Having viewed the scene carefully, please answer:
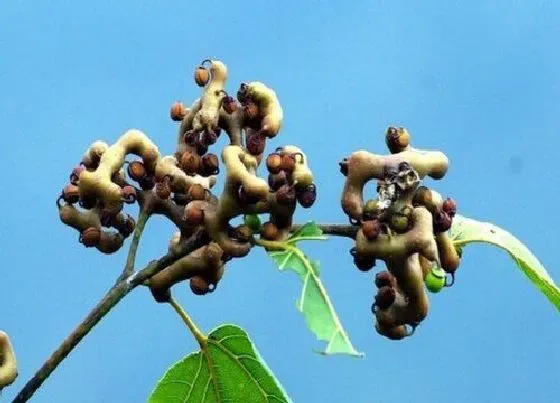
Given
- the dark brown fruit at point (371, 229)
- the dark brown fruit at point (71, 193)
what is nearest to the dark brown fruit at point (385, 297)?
the dark brown fruit at point (371, 229)

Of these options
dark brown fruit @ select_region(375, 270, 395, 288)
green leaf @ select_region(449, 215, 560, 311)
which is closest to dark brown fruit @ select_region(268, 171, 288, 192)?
dark brown fruit @ select_region(375, 270, 395, 288)

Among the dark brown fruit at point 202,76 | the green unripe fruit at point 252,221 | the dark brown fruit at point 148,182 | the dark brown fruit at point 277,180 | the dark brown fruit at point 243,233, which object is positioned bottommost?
the dark brown fruit at point 243,233

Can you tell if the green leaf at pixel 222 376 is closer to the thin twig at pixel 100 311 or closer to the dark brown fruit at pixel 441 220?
the thin twig at pixel 100 311

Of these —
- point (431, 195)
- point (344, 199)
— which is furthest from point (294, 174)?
point (431, 195)

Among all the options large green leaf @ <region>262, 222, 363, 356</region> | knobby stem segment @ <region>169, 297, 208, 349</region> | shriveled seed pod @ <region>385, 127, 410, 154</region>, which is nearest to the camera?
large green leaf @ <region>262, 222, 363, 356</region>

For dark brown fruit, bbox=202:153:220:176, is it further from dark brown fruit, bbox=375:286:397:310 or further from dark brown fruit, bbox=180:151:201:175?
dark brown fruit, bbox=375:286:397:310

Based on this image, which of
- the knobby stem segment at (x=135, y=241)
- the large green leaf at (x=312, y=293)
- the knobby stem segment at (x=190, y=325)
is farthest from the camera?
the knobby stem segment at (x=190, y=325)

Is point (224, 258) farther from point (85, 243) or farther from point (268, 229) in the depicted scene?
point (85, 243)
